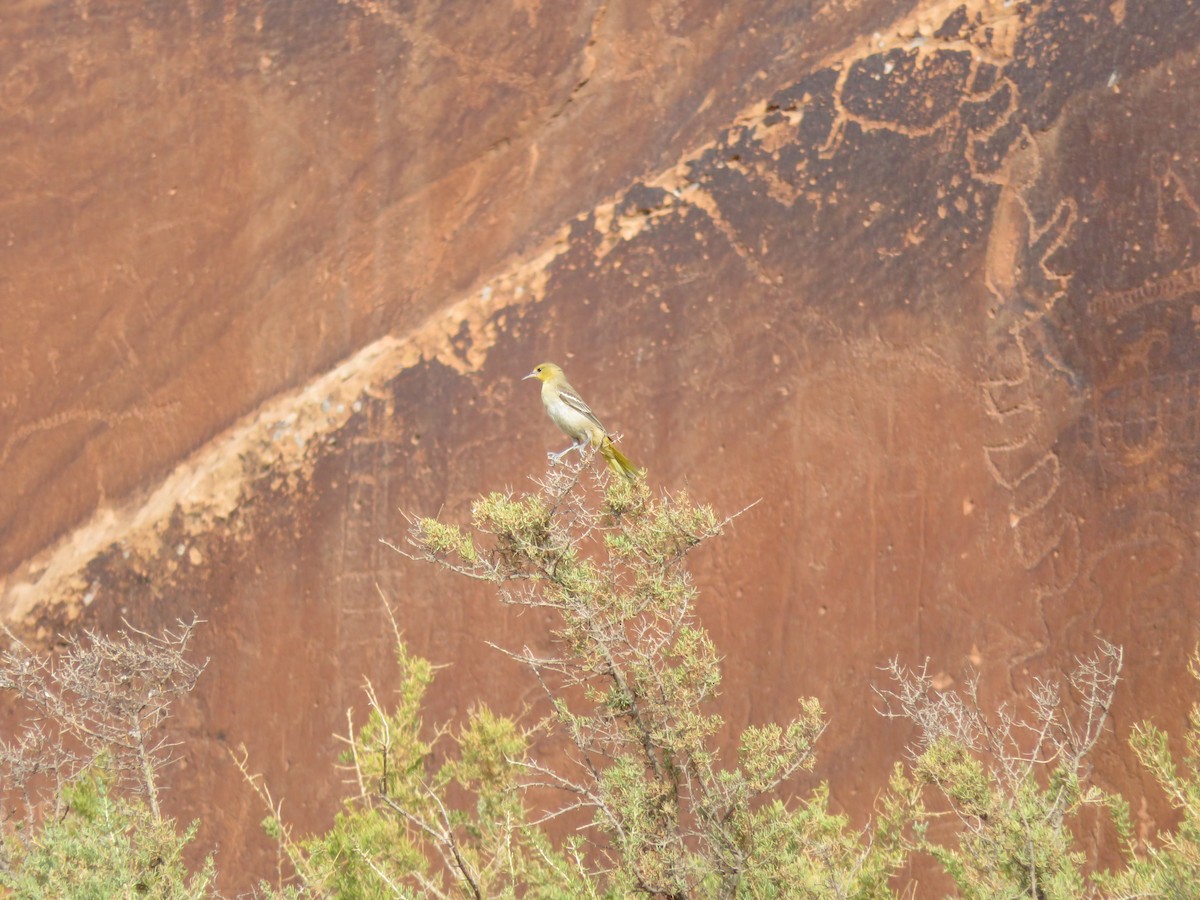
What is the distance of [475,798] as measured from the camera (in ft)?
24.7

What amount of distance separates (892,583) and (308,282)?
4.33 metres

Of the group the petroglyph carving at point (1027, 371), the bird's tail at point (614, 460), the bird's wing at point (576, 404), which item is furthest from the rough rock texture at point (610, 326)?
the bird's tail at point (614, 460)

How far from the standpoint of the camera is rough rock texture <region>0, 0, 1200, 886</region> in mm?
6883

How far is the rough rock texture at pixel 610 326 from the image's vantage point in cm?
688

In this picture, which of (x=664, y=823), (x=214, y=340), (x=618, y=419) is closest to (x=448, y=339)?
(x=618, y=419)

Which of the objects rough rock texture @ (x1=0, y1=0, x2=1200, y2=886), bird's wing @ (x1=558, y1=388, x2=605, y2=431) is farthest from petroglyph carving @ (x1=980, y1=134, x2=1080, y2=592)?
bird's wing @ (x1=558, y1=388, x2=605, y2=431)

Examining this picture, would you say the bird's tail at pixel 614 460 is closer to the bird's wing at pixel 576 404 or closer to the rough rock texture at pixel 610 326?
the bird's wing at pixel 576 404

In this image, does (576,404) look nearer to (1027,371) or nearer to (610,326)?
(610,326)

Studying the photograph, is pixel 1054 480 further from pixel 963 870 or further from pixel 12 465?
pixel 12 465

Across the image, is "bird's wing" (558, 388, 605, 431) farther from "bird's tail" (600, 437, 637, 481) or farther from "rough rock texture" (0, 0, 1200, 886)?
"rough rock texture" (0, 0, 1200, 886)

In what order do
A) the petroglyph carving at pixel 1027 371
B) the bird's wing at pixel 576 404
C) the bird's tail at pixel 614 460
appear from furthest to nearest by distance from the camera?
the petroglyph carving at pixel 1027 371
the bird's wing at pixel 576 404
the bird's tail at pixel 614 460

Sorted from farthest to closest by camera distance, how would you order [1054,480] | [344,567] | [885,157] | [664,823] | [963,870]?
1. [344,567]
2. [885,157]
3. [1054,480]
4. [963,870]
5. [664,823]

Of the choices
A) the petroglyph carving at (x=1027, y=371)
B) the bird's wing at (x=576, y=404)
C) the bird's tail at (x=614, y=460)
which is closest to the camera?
the bird's tail at (x=614, y=460)

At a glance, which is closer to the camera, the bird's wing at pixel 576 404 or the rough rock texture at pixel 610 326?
the bird's wing at pixel 576 404
